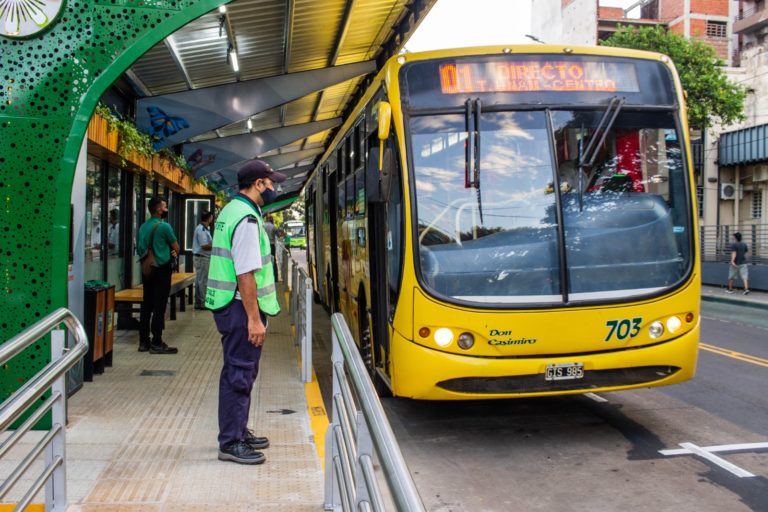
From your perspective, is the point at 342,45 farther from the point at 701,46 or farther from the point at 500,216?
the point at 701,46

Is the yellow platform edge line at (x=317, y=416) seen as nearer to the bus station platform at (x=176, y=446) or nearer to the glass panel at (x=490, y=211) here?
the bus station platform at (x=176, y=446)

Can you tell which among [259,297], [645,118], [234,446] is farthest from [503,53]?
[234,446]

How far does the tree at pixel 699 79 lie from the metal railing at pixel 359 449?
98.4 feet

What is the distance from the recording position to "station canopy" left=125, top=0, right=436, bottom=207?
38.2 ft

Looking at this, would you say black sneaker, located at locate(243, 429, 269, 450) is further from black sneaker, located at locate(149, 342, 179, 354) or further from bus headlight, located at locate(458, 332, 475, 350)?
black sneaker, located at locate(149, 342, 179, 354)

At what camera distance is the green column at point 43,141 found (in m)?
5.86

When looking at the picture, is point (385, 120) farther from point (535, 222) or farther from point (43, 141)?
point (43, 141)

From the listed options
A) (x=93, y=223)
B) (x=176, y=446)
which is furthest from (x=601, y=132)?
(x=93, y=223)

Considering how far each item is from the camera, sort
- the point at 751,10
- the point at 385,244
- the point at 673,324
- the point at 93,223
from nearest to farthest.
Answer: the point at 673,324 → the point at 385,244 → the point at 93,223 → the point at 751,10

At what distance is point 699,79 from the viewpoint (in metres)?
31.2

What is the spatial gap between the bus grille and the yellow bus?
0.01 metres

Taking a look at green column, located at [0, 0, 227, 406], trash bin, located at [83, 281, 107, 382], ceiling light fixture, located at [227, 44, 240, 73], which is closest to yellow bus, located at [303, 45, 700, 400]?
green column, located at [0, 0, 227, 406]

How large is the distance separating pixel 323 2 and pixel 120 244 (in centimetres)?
596

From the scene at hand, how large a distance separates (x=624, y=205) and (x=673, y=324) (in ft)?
3.43
